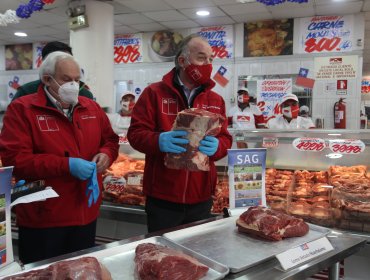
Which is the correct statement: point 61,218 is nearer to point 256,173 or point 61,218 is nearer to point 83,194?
point 83,194

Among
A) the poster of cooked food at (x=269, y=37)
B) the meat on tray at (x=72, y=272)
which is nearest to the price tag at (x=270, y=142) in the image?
the meat on tray at (x=72, y=272)

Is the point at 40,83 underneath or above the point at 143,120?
above

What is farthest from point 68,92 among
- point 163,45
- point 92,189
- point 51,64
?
point 163,45

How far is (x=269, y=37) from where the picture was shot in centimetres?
812

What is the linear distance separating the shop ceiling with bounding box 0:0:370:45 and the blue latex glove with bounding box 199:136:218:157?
5374 millimetres

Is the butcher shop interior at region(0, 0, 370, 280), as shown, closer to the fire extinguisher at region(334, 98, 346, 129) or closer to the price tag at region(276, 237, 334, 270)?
the price tag at region(276, 237, 334, 270)

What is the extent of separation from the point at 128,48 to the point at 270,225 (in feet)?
28.0

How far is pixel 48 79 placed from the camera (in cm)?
211

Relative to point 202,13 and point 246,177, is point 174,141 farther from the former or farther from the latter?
point 202,13

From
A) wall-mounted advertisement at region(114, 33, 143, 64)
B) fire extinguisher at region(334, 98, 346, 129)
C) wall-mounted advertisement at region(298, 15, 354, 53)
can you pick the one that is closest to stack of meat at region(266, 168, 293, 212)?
fire extinguisher at region(334, 98, 346, 129)

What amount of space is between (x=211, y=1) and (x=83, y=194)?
17.9 feet

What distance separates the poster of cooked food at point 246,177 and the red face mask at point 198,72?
1.61ft

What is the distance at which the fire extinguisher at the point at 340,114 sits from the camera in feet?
24.8

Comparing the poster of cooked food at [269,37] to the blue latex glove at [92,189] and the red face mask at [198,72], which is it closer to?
the red face mask at [198,72]
